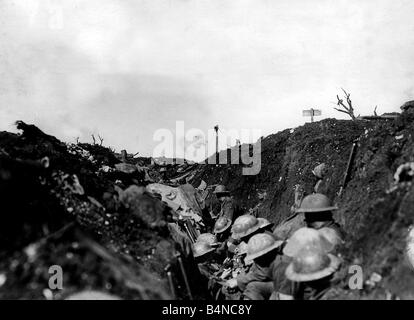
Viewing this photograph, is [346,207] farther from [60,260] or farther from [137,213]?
[60,260]

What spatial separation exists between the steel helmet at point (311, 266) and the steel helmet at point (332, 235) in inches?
24.4

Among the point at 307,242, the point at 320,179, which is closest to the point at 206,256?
the point at 320,179

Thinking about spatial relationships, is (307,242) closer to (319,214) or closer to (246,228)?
(319,214)

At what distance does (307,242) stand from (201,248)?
458cm

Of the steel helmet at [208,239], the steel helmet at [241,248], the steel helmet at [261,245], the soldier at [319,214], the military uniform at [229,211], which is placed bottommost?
the steel helmet at [208,239]

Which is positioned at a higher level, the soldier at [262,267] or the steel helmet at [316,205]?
the steel helmet at [316,205]

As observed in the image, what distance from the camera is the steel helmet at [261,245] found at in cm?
555

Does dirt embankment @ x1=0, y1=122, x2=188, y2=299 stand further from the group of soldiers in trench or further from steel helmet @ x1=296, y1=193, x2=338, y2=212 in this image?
steel helmet @ x1=296, y1=193, x2=338, y2=212

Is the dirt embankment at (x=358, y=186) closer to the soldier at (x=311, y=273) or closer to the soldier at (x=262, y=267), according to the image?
the soldier at (x=311, y=273)

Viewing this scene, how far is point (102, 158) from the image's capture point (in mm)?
10945

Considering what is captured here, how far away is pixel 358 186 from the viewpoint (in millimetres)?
7727

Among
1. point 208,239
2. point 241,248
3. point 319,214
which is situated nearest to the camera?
point 319,214

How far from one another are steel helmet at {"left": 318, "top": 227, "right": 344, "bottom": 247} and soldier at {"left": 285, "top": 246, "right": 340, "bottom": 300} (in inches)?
23.3

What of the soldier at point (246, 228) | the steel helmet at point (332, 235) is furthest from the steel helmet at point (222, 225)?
the steel helmet at point (332, 235)
